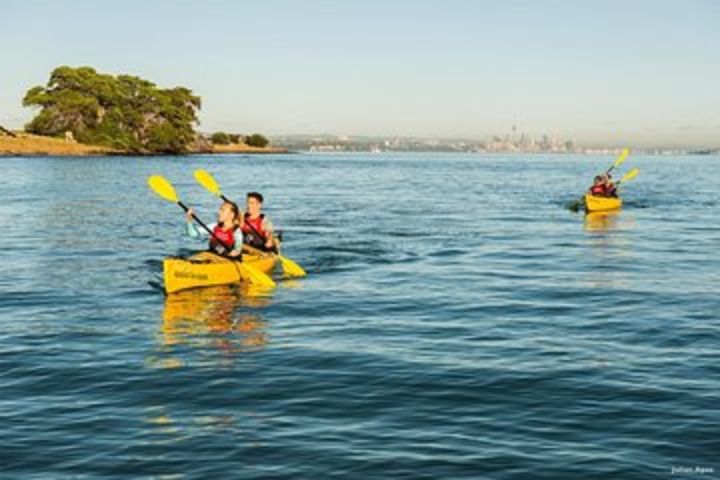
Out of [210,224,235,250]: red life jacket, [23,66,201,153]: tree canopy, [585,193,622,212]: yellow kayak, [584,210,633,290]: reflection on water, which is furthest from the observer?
[23,66,201,153]: tree canopy

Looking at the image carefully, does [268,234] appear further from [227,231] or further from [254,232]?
[227,231]

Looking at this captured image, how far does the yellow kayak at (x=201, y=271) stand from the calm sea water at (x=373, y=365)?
39 centimetres

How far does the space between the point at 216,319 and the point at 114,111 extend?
114616 mm

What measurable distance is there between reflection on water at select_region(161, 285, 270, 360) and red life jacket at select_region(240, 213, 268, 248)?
94.2 inches

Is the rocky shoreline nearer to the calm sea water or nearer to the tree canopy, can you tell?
the tree canopy

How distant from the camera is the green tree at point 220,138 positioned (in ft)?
576

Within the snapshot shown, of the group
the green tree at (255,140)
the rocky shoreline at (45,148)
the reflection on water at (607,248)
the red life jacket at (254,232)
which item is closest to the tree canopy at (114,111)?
the rocky shoreline at (45,148)

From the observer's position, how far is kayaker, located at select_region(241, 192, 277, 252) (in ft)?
64.5

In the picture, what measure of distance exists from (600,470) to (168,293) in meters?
10.5

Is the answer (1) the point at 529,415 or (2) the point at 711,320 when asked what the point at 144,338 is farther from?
(2) the point at 711,320

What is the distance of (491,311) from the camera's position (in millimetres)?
14812

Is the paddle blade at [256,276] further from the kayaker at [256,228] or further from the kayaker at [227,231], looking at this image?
the kayaker at [256,228]

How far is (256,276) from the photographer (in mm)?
17469

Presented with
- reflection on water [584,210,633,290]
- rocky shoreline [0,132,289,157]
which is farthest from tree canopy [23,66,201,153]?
reflection on water [584,210,633,290]
